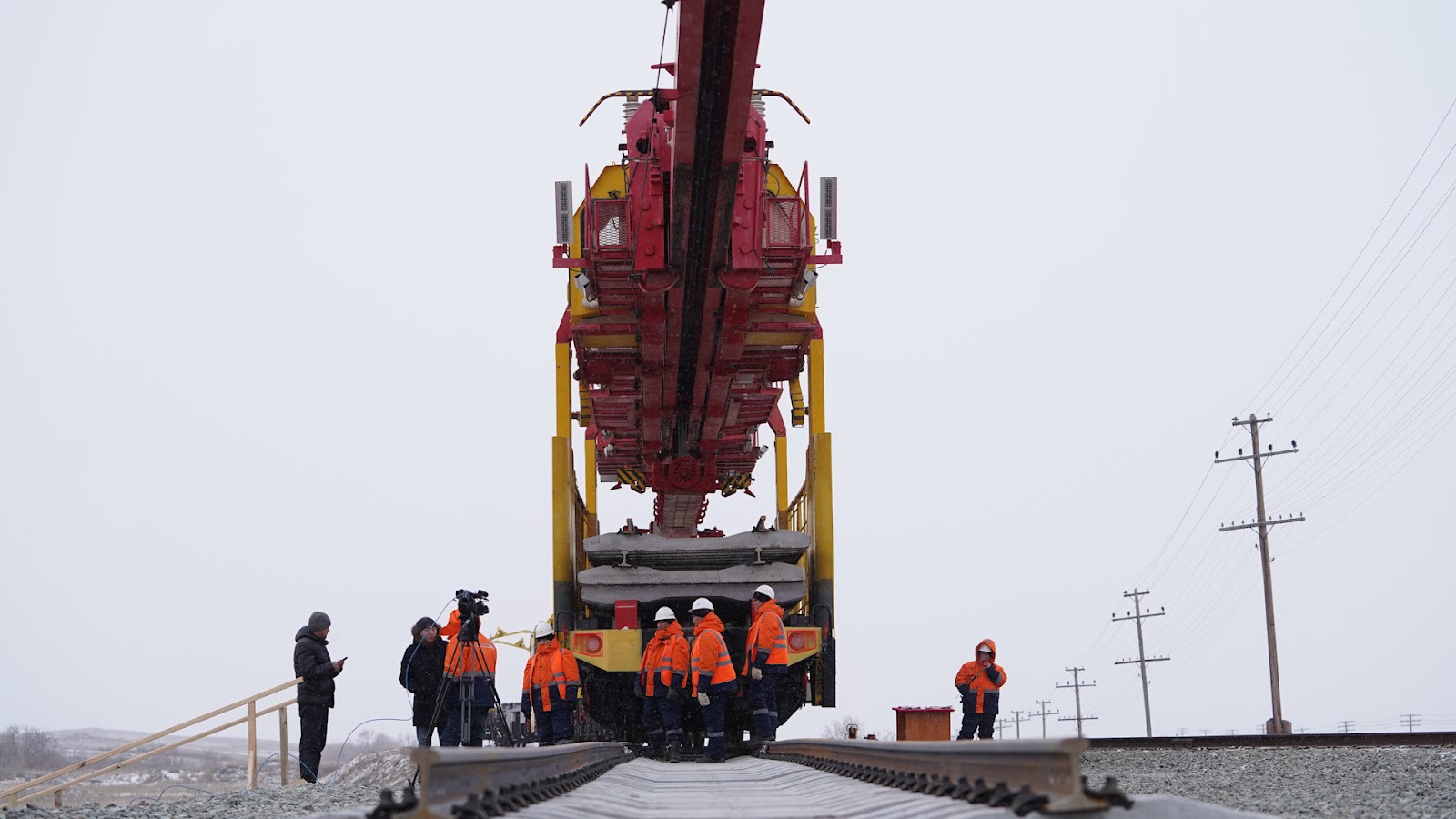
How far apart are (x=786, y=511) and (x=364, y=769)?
1097cm

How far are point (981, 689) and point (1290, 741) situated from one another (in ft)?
12.9

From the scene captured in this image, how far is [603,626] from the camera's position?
13.3 m

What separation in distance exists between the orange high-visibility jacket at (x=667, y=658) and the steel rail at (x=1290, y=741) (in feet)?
21.5

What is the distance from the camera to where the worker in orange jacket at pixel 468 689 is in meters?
11.6

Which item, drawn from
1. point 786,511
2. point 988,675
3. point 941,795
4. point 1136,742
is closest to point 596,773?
point 941,795

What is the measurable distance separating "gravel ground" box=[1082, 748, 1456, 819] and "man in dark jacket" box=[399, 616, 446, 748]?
5.59 m

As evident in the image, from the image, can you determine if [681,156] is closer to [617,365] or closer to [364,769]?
[617,365]

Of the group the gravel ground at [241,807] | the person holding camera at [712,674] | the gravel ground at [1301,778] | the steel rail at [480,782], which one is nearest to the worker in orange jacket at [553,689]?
the person holding camera at [712,674]

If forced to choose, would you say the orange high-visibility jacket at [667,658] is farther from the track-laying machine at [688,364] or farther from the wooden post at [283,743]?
the wooden post at [283,743]

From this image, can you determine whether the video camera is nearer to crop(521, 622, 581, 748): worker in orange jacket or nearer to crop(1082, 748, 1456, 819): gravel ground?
crop(521, 622, 581, 748): worker in orange jacket

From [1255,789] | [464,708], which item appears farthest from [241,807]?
[1255,789]

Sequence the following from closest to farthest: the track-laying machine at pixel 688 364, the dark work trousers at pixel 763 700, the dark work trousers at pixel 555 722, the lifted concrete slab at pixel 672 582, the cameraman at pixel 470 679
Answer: the track-laying machine at pixel 688 364, the cameraman at pixel 470 679, the dark work trousers at pixel 763 700, the dark work trousers at pixel 555 722, the lifted concrete slab at pixel 672 582

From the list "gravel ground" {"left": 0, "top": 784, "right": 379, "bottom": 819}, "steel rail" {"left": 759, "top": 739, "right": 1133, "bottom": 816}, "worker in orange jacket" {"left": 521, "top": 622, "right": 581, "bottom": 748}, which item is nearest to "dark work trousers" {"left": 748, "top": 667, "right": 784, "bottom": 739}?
"worker in orange jacket" {"left": 521, "top": 622, "right": 581, "bottom": 748}

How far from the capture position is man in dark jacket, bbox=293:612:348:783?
40.2 feet
